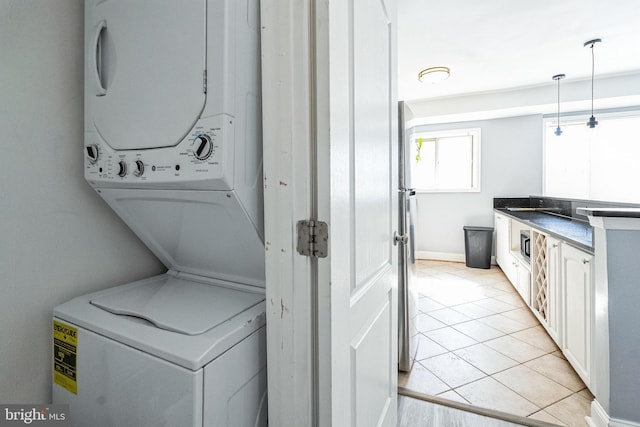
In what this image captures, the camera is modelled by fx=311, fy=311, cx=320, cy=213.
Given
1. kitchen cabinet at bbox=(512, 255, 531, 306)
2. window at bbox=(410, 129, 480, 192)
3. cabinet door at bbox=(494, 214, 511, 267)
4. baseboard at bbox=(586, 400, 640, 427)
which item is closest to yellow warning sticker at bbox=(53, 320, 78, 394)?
baseboard at bbox=(586, 400, 640, 427)

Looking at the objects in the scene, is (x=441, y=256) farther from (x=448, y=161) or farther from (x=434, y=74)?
(x=434, y=74)

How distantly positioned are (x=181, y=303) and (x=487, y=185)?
5.15 m

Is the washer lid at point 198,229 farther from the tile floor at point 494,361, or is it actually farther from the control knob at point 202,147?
the tile floor at point 494,361

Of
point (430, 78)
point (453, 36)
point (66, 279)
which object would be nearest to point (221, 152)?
point (66, 279)

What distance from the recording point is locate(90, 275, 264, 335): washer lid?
87 cm

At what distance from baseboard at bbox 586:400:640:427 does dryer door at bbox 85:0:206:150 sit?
2.18 metres

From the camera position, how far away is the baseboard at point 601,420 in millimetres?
1440

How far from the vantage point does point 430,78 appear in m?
3.55

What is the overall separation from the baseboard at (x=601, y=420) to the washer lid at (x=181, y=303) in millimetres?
1750

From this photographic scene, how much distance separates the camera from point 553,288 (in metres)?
2.34

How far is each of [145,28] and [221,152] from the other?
1.64 ft

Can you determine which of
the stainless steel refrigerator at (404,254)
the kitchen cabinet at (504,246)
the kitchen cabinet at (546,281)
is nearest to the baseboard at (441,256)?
the kitchen cabinet at (504,246)

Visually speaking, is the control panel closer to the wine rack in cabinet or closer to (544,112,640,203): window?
the wine rack in cabinet

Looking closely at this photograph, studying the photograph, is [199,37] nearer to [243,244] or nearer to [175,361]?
[243,244]
